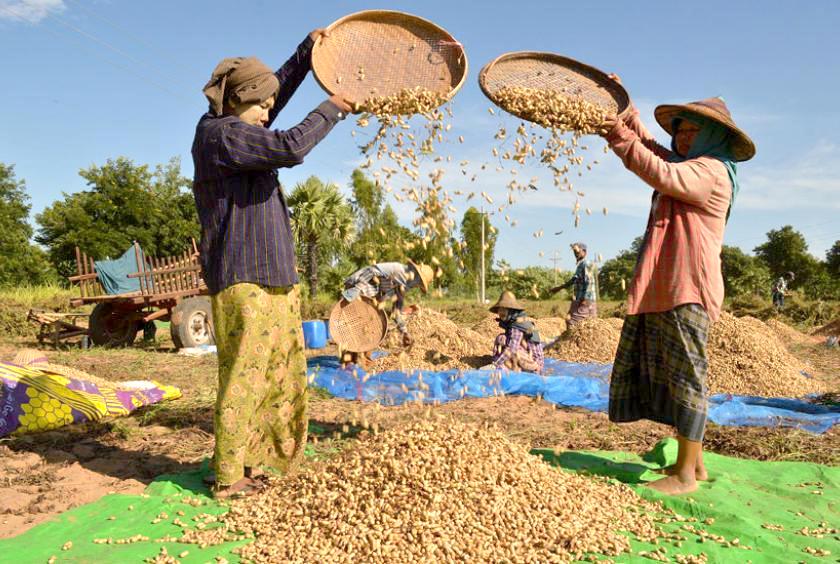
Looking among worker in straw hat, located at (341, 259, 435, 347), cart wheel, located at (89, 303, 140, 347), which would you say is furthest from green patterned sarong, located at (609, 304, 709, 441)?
cart wheel, located at (89, 303, 140, 347)

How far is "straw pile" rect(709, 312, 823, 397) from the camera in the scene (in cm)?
560

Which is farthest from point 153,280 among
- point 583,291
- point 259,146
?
point 259,146

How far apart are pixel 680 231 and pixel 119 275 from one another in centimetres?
818

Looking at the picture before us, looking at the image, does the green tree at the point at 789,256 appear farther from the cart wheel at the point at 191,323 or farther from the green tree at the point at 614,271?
the cart wheel at the point at 191,323

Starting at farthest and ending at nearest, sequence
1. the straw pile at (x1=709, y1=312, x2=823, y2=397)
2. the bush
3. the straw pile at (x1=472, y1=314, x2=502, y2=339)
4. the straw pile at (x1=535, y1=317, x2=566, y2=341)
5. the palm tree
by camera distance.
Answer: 1. the palm tree
2. the bush
3. the straw pile at (x1=535, y1=317, x2=566, y2=341)
4. the straw pile at (x1=472, y1=314, x2=502, y2=339)
5. the straw pile at (x1=709, y1=312, x2=823, y2=397)

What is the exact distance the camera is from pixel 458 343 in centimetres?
727

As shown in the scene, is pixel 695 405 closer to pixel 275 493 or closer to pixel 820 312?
pixel 275 493

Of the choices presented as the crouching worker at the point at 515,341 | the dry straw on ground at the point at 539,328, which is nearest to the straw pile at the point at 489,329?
the dry straw on ground at the point at 539,328

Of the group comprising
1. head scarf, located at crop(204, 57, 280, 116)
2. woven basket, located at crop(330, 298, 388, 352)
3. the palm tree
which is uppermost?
the palm tree

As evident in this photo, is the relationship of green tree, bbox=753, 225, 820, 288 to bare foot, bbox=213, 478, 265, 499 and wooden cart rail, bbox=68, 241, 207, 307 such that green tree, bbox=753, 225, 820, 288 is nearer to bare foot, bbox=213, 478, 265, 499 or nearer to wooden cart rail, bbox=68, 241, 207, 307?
wooden cart rail, bbox=68, 241, 207, 307

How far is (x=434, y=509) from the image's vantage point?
1997 millimetres

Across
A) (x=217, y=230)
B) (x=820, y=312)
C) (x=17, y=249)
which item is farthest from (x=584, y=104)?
(x=17, y=249)

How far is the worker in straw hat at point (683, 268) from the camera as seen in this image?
2.43m

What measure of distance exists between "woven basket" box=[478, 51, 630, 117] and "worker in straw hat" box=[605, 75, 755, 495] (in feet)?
1.54
